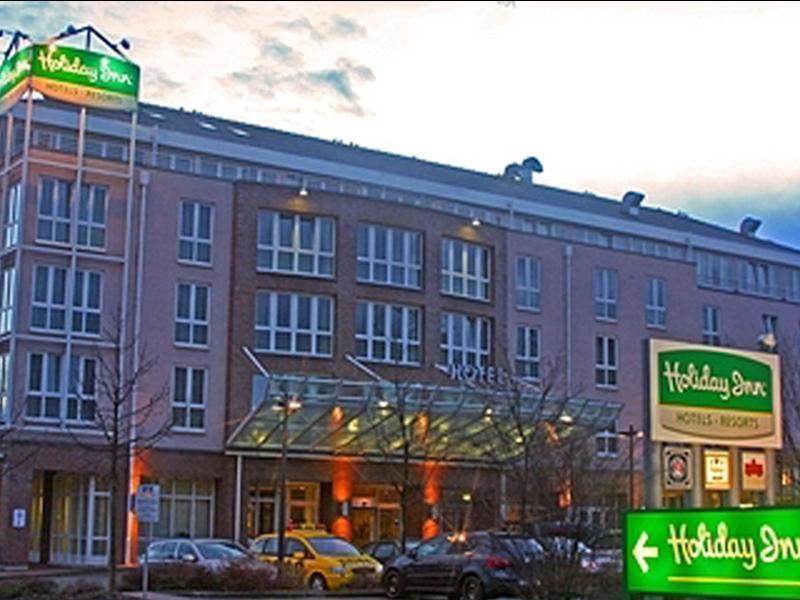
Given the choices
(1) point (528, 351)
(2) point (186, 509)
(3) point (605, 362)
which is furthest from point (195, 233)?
(3) point (605, 362)

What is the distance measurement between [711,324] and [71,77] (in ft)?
109

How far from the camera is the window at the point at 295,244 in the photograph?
167 ft

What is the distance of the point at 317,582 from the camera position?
33.2 m

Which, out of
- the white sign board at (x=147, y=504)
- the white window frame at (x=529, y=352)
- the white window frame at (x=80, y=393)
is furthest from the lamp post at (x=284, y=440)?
the white window frame at (x=529, y=352)

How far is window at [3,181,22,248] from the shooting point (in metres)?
46.5

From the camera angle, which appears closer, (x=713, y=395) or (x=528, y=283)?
(x=713, y=395)

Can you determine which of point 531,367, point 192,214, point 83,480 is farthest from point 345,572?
point 531,367

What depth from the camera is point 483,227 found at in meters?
57.3

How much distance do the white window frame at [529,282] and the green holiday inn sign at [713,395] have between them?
3654 cm

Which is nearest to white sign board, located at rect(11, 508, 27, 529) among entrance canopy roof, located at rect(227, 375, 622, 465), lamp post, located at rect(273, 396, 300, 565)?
entrance canopy roof, located at rect(227, 375, 622, 465)

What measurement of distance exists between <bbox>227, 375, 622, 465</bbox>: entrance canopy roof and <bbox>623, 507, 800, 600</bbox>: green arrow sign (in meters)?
25.9

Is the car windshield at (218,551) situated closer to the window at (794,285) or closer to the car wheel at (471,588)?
the car wheel at (471,588)

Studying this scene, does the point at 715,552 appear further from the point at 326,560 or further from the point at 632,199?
the point at 632,199

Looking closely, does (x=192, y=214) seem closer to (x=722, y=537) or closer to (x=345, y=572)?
(x=345, y=572)
